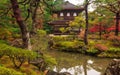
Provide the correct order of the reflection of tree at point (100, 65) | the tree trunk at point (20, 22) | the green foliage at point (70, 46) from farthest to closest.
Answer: the green foliage at point (70, 46) → the reflection of tree at point (100, 65) → the tree trunk at point (20, 22)

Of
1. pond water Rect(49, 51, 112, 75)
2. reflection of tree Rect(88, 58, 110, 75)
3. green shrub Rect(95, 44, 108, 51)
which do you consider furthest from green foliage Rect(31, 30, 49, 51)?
green shrub Rect(95, 44, 108, 51)

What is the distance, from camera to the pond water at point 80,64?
56.0 ft

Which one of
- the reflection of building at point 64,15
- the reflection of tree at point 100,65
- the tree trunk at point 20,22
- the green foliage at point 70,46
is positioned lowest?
the reflection of tree at point 100,65

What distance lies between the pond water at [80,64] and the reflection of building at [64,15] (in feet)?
64.6

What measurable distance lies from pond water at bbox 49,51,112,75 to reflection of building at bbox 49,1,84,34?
19676mm

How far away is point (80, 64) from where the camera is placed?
19.6m

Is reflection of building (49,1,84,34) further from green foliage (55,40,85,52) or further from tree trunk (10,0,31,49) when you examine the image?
tree trunk (10,0,31,49)

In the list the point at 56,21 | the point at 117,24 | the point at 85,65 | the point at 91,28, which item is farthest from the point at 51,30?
the point at 85,65

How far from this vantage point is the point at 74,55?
23500 millimetres

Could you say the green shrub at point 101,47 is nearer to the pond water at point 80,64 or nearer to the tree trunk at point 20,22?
the pond water at point 80,64

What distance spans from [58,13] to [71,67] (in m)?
29.5

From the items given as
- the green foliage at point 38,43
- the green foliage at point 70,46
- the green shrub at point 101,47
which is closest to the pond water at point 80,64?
the green foliage at point 70,46

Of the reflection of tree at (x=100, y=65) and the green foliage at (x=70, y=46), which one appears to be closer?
the reflection of tree at (x=100, y=65)

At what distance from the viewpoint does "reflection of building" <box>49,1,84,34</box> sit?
43.3m
